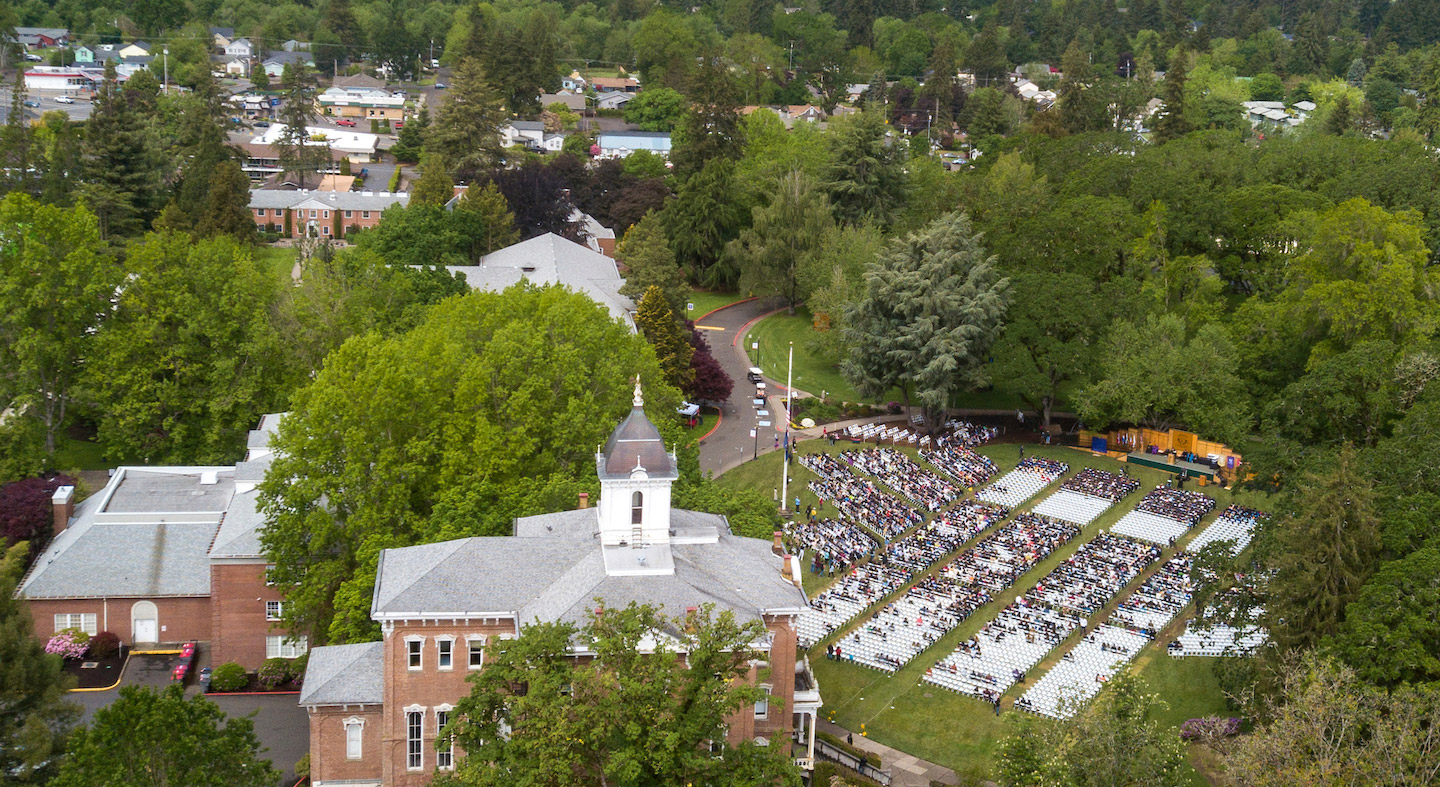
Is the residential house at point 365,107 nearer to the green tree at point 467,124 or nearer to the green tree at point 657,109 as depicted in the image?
the green tree at point 657,109

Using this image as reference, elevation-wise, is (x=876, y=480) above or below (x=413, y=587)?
below

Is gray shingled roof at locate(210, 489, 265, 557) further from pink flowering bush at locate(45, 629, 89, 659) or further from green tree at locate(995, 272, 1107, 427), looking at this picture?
green tree at locate(995, 272, 1107, 427)

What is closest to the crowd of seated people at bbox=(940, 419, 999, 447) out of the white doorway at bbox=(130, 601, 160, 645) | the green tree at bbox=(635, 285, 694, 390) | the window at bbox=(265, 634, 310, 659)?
the green tree at bbox=(635, 285, 694, 390)

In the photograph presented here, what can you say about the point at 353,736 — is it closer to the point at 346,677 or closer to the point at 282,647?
the point at 346,677

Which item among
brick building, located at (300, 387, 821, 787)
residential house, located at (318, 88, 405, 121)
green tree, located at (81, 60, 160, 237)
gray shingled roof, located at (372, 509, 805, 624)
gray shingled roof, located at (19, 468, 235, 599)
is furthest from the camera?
residential house, located at (318, 88, 405, 121)

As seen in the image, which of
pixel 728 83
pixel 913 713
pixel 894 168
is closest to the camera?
pixel 913 713

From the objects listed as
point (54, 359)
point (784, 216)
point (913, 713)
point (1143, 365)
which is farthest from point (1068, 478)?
point (54, 359)

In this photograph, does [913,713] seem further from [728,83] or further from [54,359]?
[728,83]
